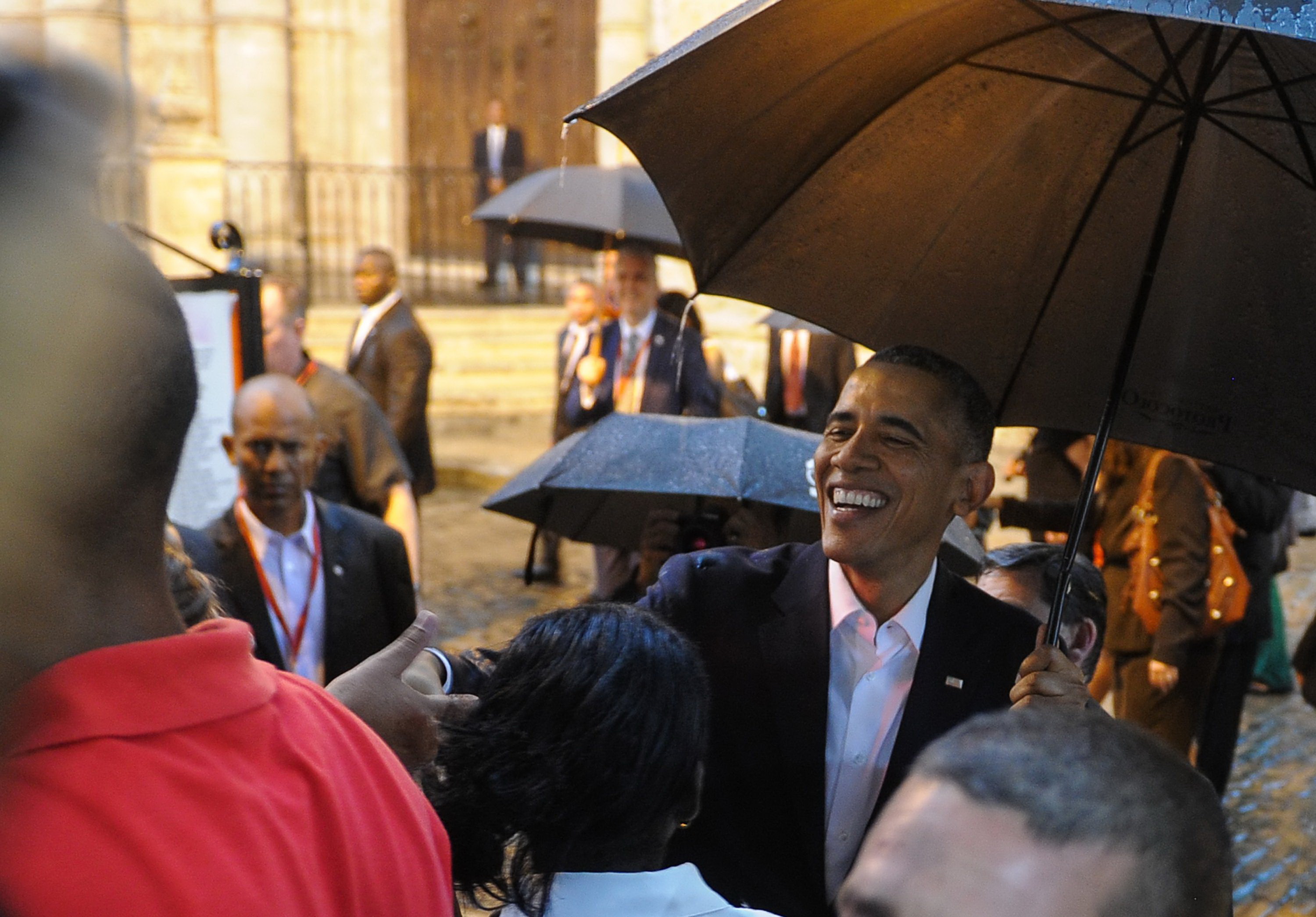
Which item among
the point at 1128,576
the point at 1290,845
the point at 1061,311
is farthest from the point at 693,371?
the point at 1061,311

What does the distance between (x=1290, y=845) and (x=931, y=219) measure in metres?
4.02

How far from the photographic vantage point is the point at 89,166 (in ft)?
3.24

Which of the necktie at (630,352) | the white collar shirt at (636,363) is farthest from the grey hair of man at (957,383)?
the necktie at (630,352)

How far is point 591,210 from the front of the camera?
8.94 metres

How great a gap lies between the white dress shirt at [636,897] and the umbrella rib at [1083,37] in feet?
5.10

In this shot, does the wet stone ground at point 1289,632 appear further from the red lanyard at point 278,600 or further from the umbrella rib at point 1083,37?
the umbrella rib at point 1083,37

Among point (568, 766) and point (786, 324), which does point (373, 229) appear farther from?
point (568, 766)

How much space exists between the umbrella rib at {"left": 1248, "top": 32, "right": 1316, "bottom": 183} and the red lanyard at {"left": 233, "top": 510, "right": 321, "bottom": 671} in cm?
266

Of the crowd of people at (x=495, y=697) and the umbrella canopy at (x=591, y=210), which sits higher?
the umbrella canopy at (x=591, y=210)

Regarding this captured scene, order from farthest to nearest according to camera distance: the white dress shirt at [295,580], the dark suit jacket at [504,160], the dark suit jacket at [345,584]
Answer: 1. the dark suit jacket at [504,160]
2. the white dress shirt at [295,580]
3. the dark suit jacket at [345,584]

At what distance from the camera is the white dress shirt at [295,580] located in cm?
394

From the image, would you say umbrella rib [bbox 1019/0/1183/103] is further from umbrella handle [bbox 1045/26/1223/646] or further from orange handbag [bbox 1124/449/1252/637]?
orange handbag [bbox 1124/449/1252/637]

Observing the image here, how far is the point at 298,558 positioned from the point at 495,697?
2.16 m

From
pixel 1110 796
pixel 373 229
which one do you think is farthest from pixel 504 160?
pixel 1110 796
